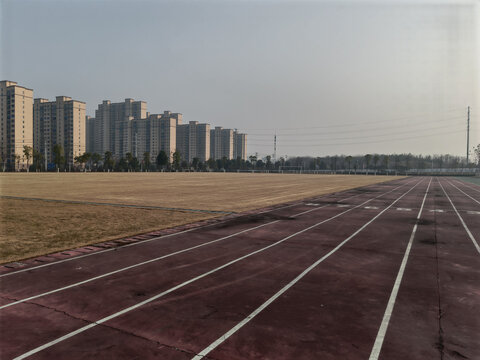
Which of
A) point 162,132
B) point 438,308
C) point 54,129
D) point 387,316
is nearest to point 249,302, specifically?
point 387,316

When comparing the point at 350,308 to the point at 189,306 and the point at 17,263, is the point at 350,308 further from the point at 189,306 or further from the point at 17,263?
the point at 17,263

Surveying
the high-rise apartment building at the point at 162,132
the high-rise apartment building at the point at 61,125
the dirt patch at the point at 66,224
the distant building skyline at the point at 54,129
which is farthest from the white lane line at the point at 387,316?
the high-rise apartment building at the point at 162,132

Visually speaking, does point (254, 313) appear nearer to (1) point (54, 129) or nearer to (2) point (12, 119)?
(2) point (12, 119)

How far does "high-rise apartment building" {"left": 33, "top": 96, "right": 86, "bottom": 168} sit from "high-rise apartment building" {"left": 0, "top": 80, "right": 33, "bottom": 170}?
18.6m

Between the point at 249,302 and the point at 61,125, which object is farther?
the point at 61,125

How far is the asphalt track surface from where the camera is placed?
14.4 feet

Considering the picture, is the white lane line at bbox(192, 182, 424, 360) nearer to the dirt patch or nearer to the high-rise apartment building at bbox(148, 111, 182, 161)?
the dirt patch

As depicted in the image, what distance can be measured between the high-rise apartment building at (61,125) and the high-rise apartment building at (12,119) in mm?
18597

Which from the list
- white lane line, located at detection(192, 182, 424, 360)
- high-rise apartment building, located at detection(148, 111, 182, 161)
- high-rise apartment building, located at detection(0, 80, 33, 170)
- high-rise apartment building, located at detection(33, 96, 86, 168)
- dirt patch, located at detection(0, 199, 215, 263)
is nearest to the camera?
white lane line, located at detection(192, 182, 424, 360)

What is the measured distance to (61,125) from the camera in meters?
157

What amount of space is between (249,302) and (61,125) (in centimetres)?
17597

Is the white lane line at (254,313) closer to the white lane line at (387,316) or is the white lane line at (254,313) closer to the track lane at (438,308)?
the white lane line at (387,316)

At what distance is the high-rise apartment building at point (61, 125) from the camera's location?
510ft

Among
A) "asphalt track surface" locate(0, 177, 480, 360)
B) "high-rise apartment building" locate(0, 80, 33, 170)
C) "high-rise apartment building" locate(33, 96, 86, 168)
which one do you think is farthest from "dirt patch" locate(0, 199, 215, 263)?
"high-rise apartment building" locate(33, 96, 86, 168)
